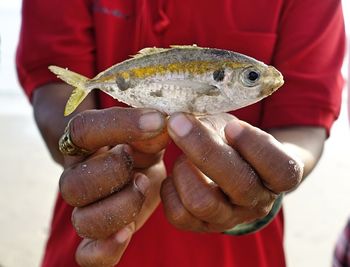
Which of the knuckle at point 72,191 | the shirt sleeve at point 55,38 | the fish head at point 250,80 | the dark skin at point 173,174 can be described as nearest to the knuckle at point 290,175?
the dark skin at point 173,174

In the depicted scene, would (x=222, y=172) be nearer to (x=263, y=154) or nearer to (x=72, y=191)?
(x=263, y=154)

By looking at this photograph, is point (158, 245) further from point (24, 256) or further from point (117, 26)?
point (24, 256)

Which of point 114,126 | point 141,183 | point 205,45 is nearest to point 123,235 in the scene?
point 141,183

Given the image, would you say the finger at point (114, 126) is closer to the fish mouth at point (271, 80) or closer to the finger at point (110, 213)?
the finger at point (110, 213)

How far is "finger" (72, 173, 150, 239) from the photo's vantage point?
1565 millimetres

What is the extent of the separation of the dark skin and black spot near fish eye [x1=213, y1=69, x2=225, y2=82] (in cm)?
14

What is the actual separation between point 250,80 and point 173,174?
0.43 m

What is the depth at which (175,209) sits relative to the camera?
5.41 feet

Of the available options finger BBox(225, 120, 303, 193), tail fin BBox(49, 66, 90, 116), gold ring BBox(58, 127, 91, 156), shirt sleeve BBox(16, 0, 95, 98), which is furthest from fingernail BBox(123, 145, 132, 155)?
shirt sleeve BBox(16, 0, 95, 98)

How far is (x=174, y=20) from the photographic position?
2.06 m

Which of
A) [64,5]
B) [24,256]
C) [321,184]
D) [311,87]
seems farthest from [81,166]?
[321,184]

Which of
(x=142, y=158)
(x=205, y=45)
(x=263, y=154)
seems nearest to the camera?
(x=263, y=154)

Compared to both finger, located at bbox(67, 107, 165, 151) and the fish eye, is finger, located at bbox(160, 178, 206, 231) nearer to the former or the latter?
finger, located at bbox(67, 107, 165, 151)

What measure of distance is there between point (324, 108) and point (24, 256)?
278 cm
